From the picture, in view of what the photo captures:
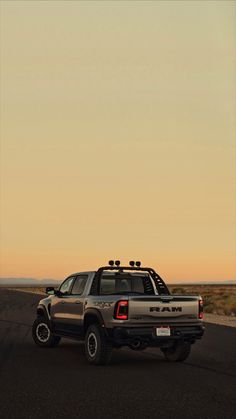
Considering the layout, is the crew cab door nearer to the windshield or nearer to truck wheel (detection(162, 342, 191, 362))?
the windshield

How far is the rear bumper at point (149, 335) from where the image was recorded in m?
12.9

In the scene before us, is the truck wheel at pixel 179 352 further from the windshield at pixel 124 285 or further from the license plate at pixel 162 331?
the windshield at pixel 124 285

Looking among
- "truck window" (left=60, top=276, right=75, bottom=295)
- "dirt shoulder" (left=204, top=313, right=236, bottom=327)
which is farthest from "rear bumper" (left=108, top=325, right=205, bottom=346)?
"dirt shoulder" (left=204, top=313, right=236, bottom=327)

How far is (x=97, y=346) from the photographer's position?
1316 cm

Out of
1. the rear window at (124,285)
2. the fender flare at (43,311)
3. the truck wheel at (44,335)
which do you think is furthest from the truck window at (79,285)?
the truck wheel at (44,335)

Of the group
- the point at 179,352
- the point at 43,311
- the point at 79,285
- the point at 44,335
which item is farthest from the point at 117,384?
the point at 43,311

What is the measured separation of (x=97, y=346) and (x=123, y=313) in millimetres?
807

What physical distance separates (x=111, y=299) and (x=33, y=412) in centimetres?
499

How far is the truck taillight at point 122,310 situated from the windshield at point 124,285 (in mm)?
1323

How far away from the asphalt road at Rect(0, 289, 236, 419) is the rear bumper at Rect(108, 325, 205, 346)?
45cm

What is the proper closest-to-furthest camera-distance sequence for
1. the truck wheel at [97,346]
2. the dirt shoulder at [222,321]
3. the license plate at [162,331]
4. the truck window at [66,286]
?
1. the truck wheel at [97,346]
2. the license plate at [162,331]
3. the truck window at [66,286]
4. the dirt shoulder at [222,321]

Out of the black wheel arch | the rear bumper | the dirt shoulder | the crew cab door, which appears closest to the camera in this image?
the rear bumper

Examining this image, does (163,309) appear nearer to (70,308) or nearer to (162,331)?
(162,331)

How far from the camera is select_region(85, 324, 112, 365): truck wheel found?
13062mm
